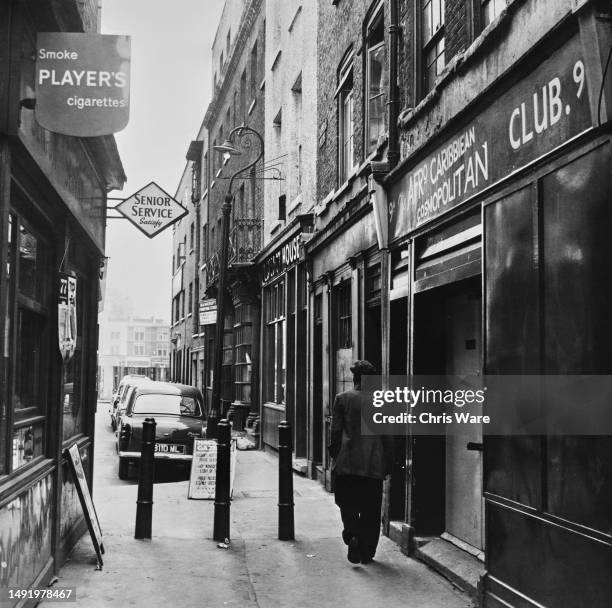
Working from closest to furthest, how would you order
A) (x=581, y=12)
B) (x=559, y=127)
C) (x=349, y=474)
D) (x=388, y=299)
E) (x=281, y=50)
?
(x=581, y=12), (x=559, y=127), (x=349, y=474), (x=388, y=299), (x=281, y=50)

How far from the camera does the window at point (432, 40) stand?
28.0ft

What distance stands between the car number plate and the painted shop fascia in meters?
5.55

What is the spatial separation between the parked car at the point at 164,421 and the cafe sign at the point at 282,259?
3.26 meters

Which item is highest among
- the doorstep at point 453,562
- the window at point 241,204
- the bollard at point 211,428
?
the window at point 241,204

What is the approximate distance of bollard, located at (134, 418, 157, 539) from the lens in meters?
8.45

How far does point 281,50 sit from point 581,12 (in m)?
15.5

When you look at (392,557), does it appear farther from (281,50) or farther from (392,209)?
(281,50)

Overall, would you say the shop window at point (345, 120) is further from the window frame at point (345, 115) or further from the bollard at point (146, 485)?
the bollard at point (146, 485)

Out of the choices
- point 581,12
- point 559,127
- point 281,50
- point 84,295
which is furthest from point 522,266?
point 281,50

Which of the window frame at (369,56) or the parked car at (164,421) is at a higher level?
the window frame at (369,56)

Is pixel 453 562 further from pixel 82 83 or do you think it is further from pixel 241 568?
pixel 82 83

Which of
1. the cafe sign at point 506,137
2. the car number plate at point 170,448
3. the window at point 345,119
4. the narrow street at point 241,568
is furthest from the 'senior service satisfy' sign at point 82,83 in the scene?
the car number plate at point 170,448

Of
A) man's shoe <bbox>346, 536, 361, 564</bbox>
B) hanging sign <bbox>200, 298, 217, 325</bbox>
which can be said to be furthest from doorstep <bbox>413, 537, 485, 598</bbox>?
hanging sign <bbox>200, 298, 217, 325</bbox>

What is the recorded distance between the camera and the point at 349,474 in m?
7.55
